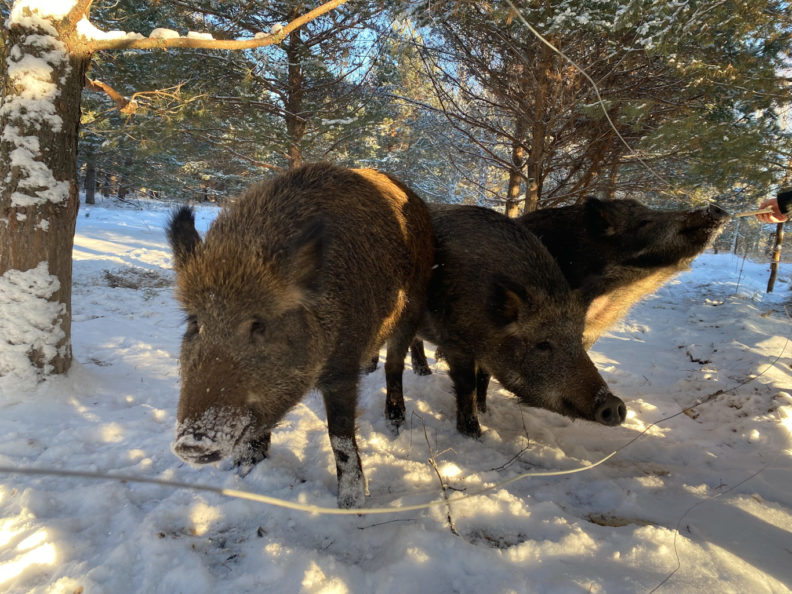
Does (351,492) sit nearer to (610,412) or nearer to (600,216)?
(610,412)

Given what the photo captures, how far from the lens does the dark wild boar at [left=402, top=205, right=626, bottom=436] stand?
125 inches

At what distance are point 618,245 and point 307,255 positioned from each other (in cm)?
345

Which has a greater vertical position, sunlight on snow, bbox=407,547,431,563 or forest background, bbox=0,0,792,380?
forest background, bbox=0,0,792,380

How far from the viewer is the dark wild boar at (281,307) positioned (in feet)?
6.40

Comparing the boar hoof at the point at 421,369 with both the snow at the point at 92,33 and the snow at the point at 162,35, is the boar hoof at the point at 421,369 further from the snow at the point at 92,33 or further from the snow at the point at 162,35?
the snow at the point at 92,33

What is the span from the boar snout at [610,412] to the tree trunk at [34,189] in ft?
14.4

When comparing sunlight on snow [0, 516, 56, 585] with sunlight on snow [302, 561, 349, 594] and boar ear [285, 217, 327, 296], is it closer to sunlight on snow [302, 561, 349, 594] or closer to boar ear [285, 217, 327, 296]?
sunlight on snow [302, 561, 349, 594]

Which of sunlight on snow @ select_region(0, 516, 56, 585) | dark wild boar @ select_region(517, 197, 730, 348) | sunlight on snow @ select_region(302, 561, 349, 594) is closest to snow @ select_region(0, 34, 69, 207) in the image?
sunlight on snow @ select_region(0, 516, 56, 585)

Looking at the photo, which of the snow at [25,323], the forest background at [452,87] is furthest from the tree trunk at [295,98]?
the snow at [25,323]

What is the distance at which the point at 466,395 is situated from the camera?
3.62 m

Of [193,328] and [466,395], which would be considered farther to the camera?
[466,395]

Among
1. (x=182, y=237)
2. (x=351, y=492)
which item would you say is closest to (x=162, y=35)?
(x=182, y=237)

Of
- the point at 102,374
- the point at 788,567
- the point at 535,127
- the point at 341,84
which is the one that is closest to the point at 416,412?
the point at 788,567

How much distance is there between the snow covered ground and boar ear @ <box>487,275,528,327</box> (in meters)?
1.07
